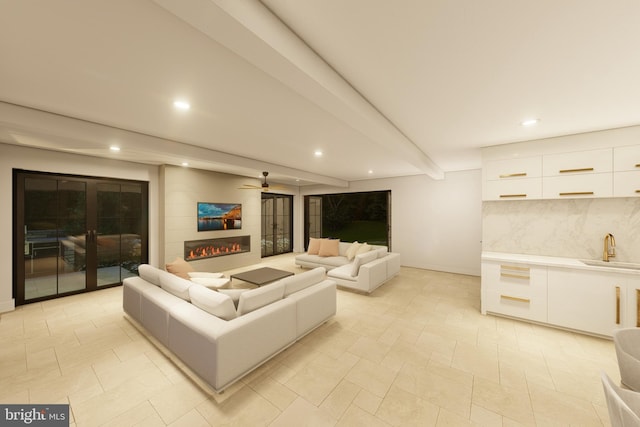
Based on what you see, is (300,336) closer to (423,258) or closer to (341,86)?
(341,86)

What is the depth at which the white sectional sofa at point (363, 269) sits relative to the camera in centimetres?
421

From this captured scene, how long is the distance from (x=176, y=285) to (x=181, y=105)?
1.93 m

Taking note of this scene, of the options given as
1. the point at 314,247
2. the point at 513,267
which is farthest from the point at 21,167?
the point at 513,267

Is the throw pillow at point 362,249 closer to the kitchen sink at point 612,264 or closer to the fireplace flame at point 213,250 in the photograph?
the fireplace flame at point 213,250

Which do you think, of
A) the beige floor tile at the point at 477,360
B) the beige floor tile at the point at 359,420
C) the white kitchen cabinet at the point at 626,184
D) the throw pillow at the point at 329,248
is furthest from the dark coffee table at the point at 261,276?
the white kitchen cabinet at the point at 626,184

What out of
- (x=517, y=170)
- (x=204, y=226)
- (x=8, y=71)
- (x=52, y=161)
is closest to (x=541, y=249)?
(x=517, y=170)

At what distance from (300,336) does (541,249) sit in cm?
373

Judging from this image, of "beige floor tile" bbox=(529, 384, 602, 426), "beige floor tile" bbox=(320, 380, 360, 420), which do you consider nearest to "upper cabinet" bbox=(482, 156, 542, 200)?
"beige floor tile" bbox=(529, 384, 602, 426)

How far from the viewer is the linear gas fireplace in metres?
5.45

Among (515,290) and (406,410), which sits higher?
(515,290)

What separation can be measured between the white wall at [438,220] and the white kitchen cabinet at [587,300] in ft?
8.59

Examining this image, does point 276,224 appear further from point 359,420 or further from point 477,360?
point 359,420

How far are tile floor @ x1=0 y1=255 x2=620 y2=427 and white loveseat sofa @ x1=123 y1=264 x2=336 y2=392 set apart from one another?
0.17 meters

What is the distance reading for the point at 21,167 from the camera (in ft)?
11.8
